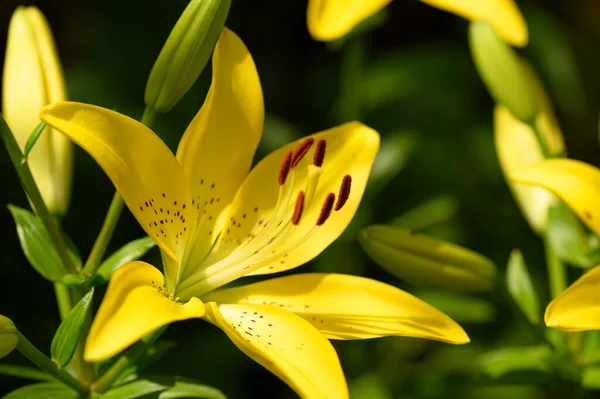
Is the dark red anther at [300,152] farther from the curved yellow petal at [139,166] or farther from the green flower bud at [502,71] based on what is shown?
the green flower bud at [502,71]

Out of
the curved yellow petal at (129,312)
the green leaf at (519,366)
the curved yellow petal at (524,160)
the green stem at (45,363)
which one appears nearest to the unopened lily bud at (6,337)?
the green stem at (45,363)

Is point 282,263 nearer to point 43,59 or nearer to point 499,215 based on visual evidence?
point 43,59

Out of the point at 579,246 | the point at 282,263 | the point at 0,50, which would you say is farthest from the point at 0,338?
the point at 0,50

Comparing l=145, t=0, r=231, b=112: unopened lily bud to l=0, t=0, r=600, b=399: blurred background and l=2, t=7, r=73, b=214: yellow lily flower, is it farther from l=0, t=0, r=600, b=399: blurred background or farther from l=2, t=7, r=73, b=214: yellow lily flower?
l=0, t=0, r=600, b=399: blurred background

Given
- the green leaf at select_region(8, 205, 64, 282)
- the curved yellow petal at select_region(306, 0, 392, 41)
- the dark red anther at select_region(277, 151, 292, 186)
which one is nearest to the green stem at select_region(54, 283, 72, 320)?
the green leaf at select_region(8, 205, 64, 282)

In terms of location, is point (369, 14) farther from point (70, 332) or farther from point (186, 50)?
point (70, 332)
